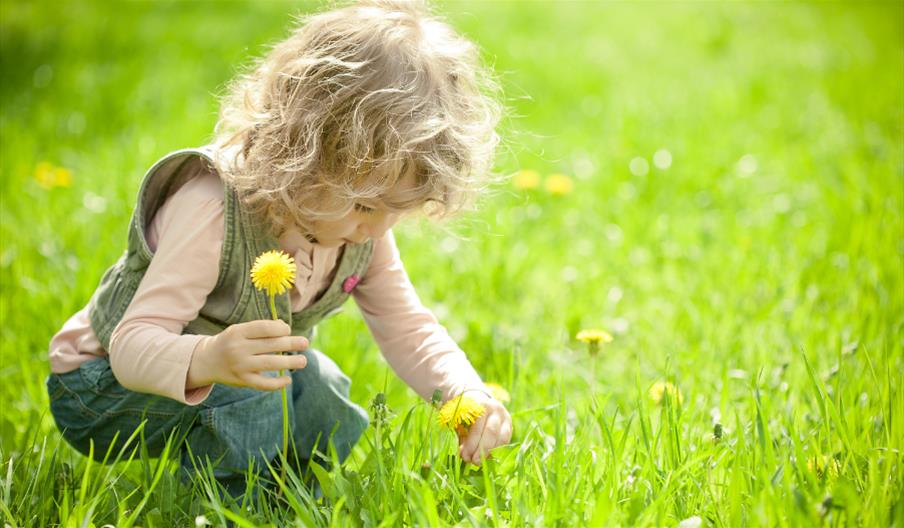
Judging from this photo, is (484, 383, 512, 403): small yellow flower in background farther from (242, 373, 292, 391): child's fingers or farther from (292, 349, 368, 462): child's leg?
(242, 373, 292, 391): child's fingers

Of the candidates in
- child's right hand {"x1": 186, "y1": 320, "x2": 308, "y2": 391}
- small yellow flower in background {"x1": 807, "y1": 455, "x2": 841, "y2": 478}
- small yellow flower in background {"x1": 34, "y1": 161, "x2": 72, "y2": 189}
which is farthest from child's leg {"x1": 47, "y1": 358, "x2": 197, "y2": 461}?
small yellow flower in background {"x1": 34, "y1": 161, "x2": 72, "y2": 189}

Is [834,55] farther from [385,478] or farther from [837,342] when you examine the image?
[385,478]

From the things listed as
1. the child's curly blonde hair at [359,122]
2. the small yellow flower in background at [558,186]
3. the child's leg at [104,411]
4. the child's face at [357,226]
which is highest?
the child's curly blonde hair at [359,122]

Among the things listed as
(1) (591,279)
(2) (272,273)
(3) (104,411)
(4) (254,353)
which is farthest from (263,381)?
(1) (591,279)

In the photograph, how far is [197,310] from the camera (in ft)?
5.00

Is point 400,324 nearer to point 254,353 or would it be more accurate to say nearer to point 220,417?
point 220,417

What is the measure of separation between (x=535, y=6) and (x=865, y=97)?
312 centimetres

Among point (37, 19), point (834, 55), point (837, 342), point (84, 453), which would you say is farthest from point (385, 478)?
point (834, 55)

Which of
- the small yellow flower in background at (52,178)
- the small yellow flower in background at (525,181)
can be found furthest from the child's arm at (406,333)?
the small yellow flower in background at (52,178)

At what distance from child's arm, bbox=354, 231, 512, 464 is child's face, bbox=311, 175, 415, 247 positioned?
236 millimetres

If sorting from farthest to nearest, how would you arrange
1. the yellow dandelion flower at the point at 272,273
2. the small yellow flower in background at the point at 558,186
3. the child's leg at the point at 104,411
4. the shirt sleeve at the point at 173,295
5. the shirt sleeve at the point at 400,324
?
the small yellow flower in background at the point at 558,186
the shirt sleeve at the point at 400,324
the child's leg at the point at 104,411
the shirt sleeve at the point at 173,295
the yellow dandelion flower at the point at 272,273

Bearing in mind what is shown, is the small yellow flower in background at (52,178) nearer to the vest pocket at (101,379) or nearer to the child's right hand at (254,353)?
the vest pocket at (101,379)

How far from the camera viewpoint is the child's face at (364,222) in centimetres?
148

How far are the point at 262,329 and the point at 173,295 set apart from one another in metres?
0.26
